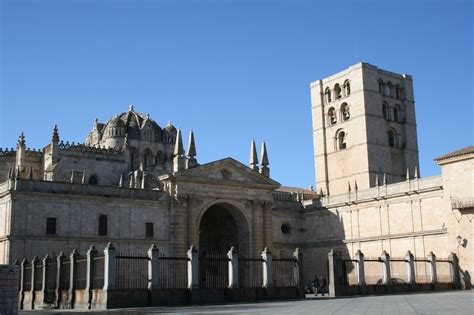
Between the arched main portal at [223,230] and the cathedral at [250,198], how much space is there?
0.29 feet

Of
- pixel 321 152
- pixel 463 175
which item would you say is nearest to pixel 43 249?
pixel 463 175

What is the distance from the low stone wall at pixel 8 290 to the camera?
66.2ft

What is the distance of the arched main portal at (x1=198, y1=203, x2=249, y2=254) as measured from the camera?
48.3 meters

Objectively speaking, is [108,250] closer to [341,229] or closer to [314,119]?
[341,229]

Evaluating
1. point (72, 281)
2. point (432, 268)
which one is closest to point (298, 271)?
point (432, 268)

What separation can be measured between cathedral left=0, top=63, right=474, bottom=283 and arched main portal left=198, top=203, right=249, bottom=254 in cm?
9

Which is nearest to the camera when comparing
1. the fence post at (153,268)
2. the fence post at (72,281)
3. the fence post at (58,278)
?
the fence post at (153,268)

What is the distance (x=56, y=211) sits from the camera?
1564 inches

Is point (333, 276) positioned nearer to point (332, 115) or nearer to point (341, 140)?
point (341, 140)

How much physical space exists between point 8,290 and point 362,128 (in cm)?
4796

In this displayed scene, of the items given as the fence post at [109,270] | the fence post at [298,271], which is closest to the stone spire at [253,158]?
the fence post at [298,271]

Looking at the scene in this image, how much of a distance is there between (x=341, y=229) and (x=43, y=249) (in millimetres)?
24005

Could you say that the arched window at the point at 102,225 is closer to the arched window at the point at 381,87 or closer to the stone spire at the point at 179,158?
the stone spire at the point at 179,158

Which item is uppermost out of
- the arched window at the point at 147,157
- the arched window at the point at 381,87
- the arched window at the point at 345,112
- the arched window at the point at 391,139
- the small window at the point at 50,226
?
the arched window at the point at 381,87
